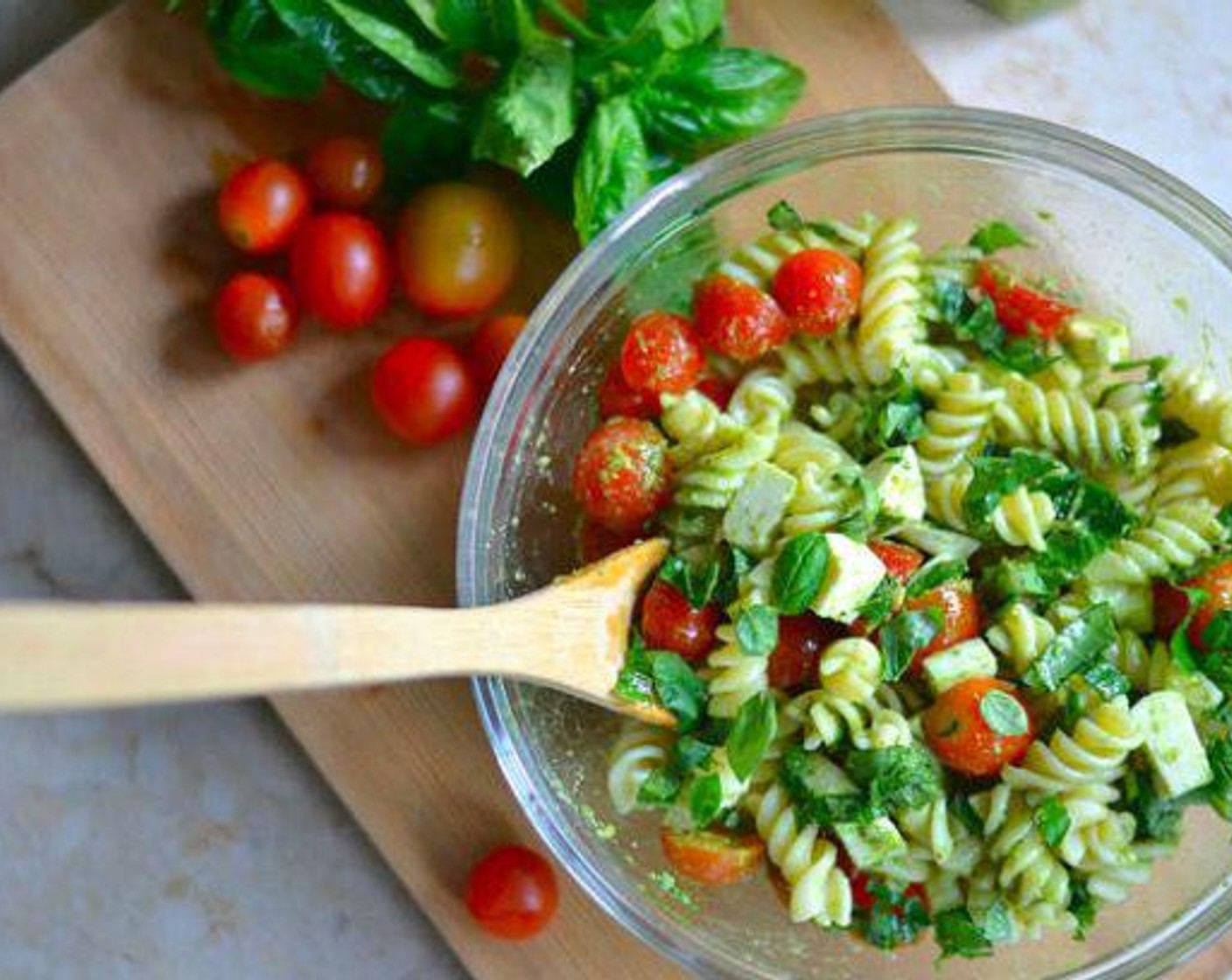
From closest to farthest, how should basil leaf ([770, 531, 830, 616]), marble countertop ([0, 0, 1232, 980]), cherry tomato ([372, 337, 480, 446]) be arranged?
1. basil leaf ([770, 531, 830, 616])
2. cherry tomato ([372, 337, 480, 446])
3. marble countertop ([0, 0, 1232, 980])

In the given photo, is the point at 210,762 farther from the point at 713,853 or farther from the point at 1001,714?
the point at 1001,714

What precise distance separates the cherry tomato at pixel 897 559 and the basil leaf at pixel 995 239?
18.1 inches

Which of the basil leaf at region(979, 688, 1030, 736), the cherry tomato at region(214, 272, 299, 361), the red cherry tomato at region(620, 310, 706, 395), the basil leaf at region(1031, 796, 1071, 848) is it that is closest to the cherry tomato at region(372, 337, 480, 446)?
the cherry tomato at region(214, 272, 299, 361)

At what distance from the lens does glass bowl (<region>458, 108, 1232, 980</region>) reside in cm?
217

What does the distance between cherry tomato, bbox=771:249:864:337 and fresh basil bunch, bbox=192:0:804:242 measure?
0.84 ft

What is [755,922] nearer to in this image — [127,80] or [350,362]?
[350,362]

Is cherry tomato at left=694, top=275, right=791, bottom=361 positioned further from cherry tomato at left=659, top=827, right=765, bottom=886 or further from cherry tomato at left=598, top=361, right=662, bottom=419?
cherry tomato at left=659, top=827, right=765, bottom=886

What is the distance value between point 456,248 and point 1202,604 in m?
1.12

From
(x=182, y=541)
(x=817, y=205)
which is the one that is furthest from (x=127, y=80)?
(x=817, y=205)

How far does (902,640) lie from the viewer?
2.04 meters

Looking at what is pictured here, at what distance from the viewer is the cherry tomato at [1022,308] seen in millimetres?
2172

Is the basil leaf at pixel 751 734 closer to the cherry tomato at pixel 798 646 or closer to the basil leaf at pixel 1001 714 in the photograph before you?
the cherry tomato at pixel 798 646

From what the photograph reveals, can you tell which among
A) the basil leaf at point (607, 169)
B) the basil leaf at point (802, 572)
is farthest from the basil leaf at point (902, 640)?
the basil leaf at point (607, 169)

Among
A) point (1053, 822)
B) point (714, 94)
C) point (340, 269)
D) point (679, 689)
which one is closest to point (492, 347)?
point (340, 269)
